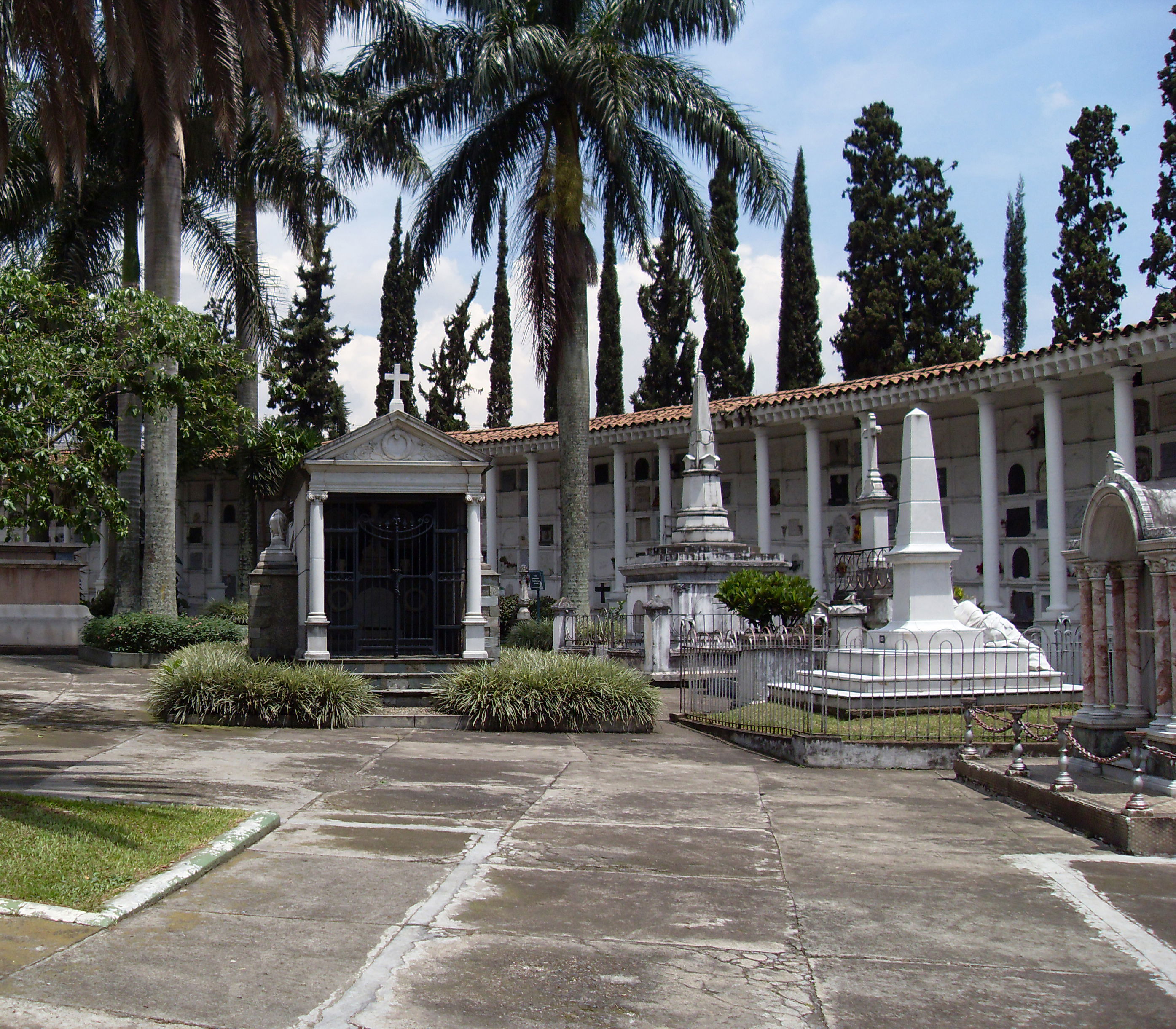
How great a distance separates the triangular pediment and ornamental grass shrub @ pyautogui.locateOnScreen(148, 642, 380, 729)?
3.11 metres

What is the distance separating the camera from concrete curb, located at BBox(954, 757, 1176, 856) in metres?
7.84

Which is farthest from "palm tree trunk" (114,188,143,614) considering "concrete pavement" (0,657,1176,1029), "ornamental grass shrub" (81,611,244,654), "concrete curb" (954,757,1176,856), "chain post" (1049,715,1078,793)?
"chain post" (1049,715,1078,793)

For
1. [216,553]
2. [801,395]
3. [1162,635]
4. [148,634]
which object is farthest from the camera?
[216,553]

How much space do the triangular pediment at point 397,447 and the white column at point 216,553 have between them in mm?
31478

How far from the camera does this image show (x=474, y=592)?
635 inches

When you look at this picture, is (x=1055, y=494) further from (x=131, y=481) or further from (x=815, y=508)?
(x=131, y=481)

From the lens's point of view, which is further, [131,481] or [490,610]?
[131,481]

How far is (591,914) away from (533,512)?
113ft

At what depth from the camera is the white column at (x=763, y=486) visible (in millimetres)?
35062

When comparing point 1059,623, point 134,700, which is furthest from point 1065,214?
point 134,700

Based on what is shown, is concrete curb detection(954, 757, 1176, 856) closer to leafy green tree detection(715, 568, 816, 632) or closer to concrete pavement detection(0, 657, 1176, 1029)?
concrete pavement detection(0, 657, 1176, 1029)

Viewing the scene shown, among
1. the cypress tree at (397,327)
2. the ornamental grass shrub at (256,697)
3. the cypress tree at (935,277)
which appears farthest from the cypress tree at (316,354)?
the ornamental grass shrub at (256,697)

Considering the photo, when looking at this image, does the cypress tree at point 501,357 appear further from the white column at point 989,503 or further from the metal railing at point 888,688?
the metal railing at point 888,688

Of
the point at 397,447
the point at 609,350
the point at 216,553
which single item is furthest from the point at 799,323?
the point at 397,447
